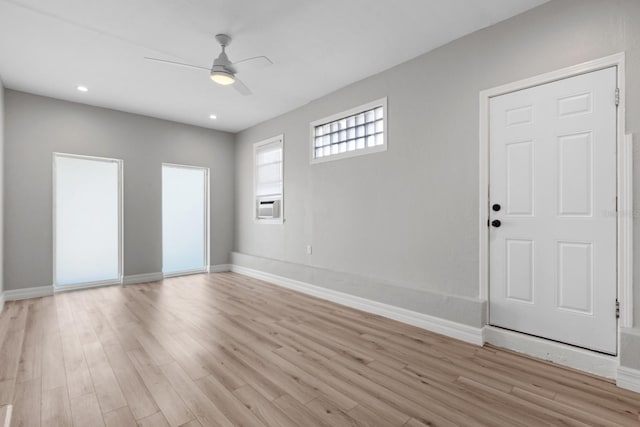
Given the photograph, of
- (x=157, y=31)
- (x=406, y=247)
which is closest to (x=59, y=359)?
(x=157, y=31)

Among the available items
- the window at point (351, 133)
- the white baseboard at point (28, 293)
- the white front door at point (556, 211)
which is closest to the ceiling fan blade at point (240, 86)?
the window at point (351, 133)

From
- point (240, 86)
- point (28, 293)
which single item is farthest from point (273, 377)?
point (28, 293)

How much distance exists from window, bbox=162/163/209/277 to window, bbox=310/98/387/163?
9.50ft

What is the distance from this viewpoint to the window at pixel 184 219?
18.8 ft

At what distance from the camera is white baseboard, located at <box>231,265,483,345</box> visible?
2.82m

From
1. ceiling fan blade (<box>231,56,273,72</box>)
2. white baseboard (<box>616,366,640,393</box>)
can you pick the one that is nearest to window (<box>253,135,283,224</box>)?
ceiling fan blade (<box>231,56,273,72</box>)

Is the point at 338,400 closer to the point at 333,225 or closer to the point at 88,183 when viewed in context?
the point at 333,225

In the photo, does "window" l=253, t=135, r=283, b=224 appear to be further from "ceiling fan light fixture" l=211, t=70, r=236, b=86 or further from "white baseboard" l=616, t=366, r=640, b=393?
"white baseboard" l=616, t=366, r=640, b=393

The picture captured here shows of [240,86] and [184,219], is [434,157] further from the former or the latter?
[184,219]

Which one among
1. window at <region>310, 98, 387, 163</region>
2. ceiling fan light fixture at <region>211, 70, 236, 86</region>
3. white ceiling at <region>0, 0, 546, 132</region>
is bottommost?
window at <region>310, 98, 387, 163</region>

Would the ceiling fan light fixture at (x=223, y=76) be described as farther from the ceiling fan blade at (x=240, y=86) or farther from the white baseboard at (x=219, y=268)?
the white baseboard at (x=219, y=268)

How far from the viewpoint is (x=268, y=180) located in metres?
5.68

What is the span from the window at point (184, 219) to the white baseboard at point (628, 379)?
6098 mm

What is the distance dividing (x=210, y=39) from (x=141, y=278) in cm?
421
